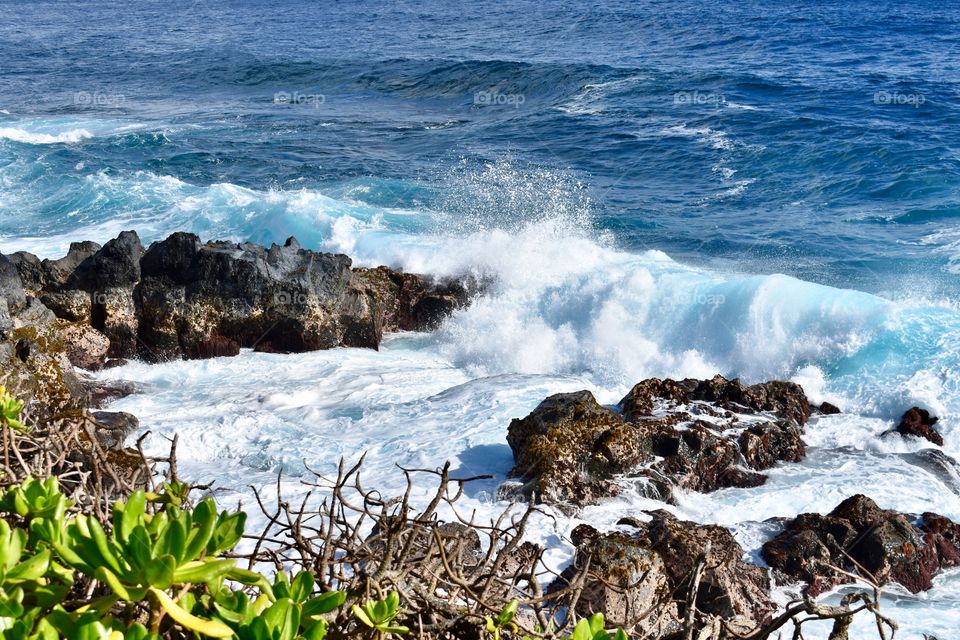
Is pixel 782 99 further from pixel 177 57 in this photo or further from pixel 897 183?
pixel 177 57

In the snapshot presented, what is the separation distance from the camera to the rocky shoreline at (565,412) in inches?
218

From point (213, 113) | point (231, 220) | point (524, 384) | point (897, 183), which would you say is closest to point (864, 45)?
point (897, 183)

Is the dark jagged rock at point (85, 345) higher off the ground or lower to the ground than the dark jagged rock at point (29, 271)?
lower

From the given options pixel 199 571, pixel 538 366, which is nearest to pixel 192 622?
pixel 199 571

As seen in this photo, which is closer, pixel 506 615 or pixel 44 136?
pixel 506 615

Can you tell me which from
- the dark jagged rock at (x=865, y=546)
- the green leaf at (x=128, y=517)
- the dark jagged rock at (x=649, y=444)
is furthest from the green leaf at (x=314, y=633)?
the dark jagged rock at (x=649, y=444)

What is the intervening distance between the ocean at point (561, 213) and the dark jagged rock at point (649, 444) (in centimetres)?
24

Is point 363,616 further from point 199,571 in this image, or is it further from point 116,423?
point 116,423

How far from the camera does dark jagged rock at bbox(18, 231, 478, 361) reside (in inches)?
409

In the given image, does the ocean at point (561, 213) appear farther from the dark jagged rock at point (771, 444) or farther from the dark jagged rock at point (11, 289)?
the dark jagged rock at point (11, 289)

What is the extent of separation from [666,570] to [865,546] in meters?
1.68

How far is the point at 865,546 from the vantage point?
6.22 meters

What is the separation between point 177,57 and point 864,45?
2729cm

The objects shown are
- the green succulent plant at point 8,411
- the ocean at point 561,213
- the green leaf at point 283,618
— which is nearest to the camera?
the green leaf at point 283,618
